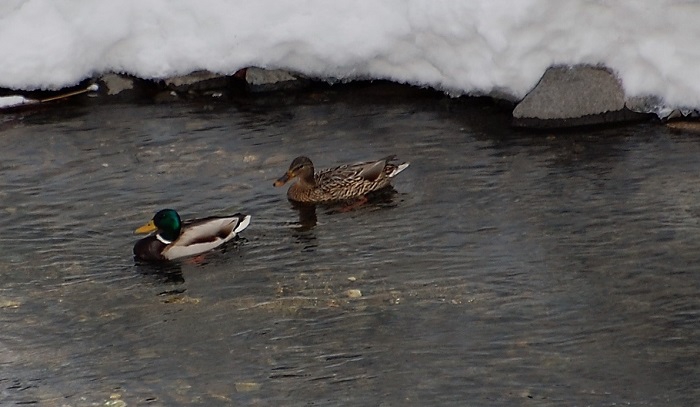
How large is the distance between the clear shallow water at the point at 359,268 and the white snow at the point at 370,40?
0.48 metres

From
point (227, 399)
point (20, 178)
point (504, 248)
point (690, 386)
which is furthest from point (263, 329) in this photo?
point (20, 178)

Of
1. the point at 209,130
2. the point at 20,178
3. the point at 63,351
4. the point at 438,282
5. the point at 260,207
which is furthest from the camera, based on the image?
the point at 209,130

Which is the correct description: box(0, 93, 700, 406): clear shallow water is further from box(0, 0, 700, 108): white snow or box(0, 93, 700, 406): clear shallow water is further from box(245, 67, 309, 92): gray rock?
box(245, 67, 309, 92): gray rock

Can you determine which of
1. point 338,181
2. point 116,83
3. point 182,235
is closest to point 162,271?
point 182,235

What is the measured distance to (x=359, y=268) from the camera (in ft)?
28.8

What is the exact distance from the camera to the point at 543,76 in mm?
11609

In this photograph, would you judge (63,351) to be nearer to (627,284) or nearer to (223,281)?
(223,281)

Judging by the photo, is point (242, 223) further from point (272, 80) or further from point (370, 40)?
point (272, 80)

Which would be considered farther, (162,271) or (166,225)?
(166,225)

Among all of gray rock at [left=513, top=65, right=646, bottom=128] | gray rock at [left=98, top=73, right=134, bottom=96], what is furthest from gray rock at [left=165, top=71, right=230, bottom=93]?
gray rock at [left=513, top=65, right=646, bottom=128]

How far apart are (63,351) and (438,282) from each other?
2568 mm

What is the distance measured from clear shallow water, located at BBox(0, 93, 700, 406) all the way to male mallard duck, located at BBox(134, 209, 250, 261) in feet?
0.49

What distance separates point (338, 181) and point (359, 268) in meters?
1.83

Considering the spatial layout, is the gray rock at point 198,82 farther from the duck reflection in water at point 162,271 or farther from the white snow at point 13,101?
the duck reflection in water at point 162,271
